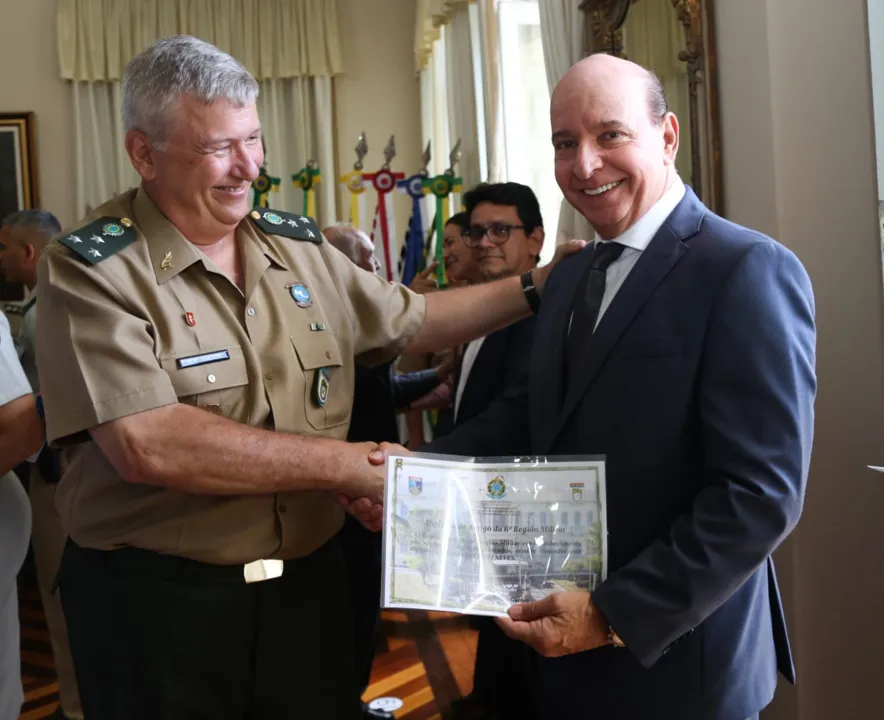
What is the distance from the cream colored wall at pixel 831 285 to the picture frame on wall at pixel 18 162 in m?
5.92

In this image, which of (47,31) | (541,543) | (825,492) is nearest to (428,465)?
(541,543)

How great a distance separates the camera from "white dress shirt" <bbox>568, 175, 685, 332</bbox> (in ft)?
4.53

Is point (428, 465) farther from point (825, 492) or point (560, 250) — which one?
point (825, 492)

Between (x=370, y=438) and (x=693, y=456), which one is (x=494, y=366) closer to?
(x=370, y=438)

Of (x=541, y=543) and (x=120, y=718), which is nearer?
(x=541, y=543)

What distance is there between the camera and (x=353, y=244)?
141 inches

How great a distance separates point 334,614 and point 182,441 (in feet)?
1.62

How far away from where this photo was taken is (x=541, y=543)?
49.8 inches

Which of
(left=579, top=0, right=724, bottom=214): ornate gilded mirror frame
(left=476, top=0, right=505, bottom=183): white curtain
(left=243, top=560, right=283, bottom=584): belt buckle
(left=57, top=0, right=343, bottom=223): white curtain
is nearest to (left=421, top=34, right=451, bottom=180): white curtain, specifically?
(left=57, top=0, right=343, bottom=223): white curtain

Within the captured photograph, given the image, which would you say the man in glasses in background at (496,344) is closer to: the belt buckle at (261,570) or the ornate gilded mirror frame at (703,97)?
the ornate gilded mirror frame at (703,97)

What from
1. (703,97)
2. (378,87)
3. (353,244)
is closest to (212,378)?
(703,97)

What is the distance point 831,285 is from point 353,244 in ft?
6.81

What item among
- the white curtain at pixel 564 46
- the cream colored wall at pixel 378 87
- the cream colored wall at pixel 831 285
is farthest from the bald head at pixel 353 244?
the cream colored wall at pixel 378 87

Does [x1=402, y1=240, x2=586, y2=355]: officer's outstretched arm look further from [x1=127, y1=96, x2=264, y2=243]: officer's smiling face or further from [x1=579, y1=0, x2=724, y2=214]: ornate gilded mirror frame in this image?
[x1=579, y1=0, x2=724, y2=214]: ornate gilded mirror frame
